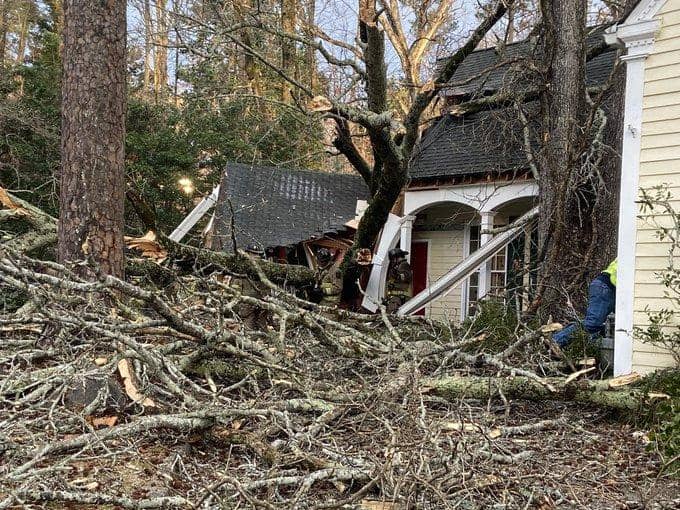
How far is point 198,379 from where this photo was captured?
5.25m

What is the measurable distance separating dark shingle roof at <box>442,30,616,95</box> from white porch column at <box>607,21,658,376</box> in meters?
3.73

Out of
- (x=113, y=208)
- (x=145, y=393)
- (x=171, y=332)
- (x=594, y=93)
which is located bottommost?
(x=145, y=393)

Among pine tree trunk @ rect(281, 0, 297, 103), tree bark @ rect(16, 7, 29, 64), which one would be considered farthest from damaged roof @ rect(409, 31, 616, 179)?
tree bark @ rect(16, 7, 29, 64)

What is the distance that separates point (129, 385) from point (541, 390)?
10.5 feet

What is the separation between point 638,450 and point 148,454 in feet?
11.2

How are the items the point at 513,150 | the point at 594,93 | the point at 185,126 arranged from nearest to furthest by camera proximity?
the point at 594,93 → the point at 513,150 → the point at 185,126

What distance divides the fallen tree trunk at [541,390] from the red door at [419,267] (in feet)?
28.2

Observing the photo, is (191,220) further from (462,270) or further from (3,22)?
(3,22)

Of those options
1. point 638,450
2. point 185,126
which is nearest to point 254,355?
point 638,450

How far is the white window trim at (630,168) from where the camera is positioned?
5316 millimetres

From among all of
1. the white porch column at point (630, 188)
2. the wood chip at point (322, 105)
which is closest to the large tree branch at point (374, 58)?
the wood chip at point (322, 105)

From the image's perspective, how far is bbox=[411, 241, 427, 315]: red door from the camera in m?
13.6

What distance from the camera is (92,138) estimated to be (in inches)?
188

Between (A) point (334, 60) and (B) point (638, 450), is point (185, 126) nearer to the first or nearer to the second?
(A) point (334, 60)
